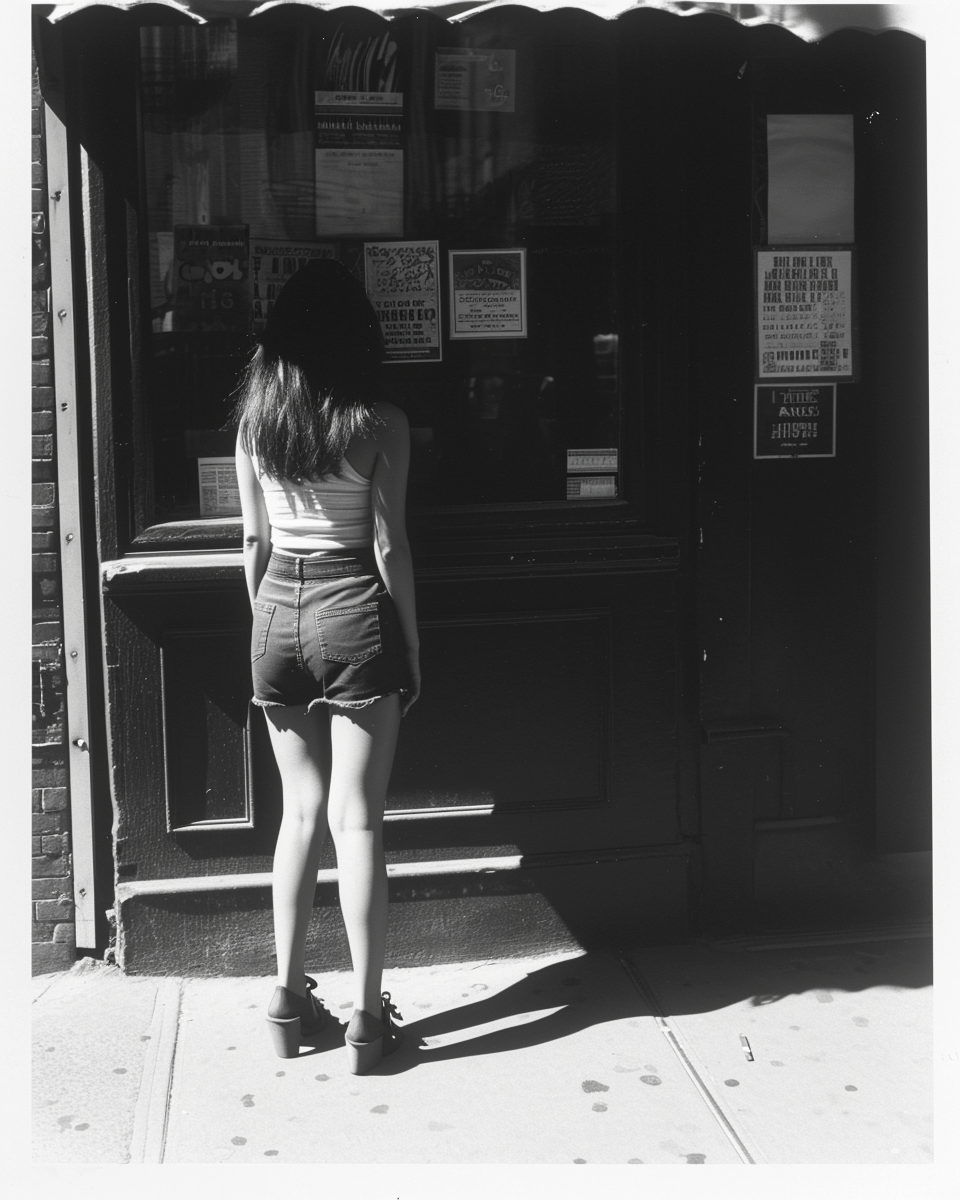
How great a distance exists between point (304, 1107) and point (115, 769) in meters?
1.23

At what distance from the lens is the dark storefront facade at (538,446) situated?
3680mm

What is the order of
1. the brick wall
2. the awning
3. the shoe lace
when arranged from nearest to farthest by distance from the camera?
1. the awning
2. the shoe lace
3. the brick wall

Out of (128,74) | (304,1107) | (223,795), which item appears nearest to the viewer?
(304,1107)

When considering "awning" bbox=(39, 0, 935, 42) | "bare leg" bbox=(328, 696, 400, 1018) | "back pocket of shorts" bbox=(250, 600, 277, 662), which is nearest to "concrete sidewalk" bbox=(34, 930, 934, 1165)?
"bare leg" bbox=(328, 696, 400, 1018)

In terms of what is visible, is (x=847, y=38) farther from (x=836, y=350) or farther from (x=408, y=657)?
(x=408, y=657)

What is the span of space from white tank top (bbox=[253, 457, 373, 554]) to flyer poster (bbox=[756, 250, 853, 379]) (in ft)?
5.06

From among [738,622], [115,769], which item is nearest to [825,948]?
[738,622]

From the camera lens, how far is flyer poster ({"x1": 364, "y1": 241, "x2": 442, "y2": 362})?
3.78 meters

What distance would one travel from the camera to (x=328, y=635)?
3121mm

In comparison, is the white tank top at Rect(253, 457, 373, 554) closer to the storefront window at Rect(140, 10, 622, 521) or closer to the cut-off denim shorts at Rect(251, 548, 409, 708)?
the cut-off denim shorts at Rect(251, 548, 409, 708)

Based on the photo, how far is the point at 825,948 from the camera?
402 centimetres

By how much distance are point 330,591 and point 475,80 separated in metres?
1.77

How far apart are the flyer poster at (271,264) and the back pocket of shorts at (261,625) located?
1.01 m

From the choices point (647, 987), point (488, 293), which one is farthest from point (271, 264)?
point (647, 987)
